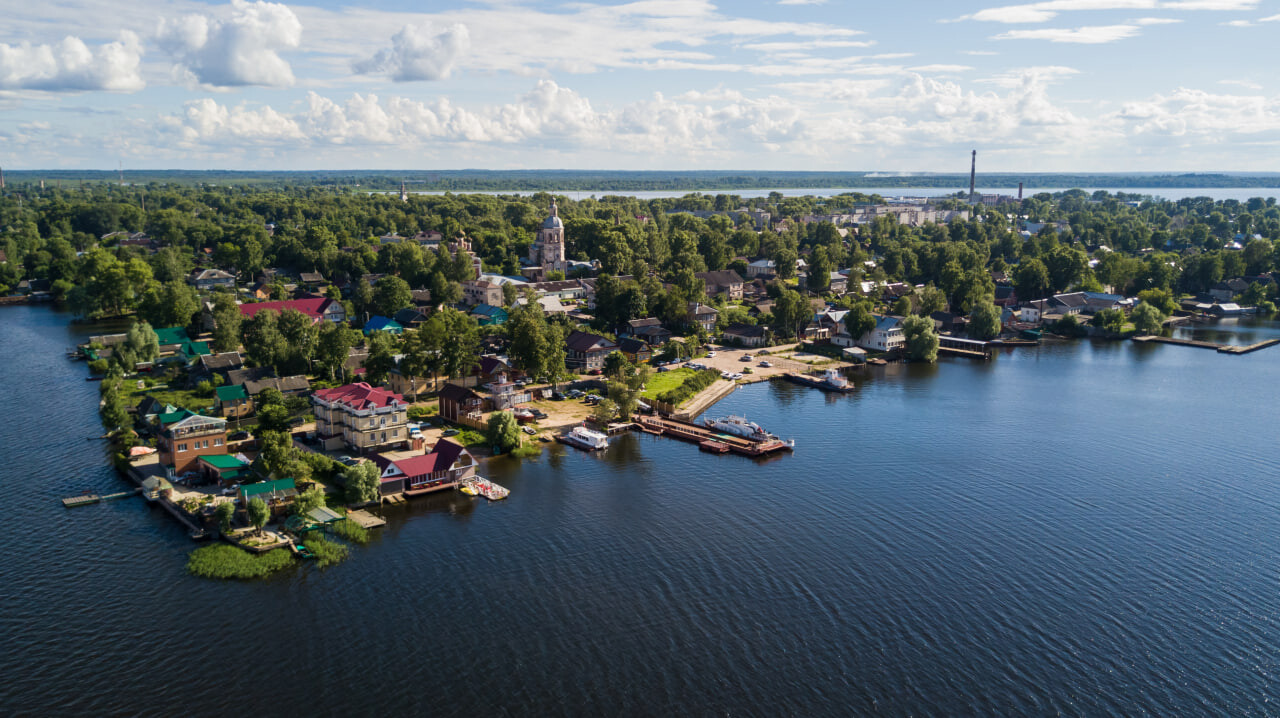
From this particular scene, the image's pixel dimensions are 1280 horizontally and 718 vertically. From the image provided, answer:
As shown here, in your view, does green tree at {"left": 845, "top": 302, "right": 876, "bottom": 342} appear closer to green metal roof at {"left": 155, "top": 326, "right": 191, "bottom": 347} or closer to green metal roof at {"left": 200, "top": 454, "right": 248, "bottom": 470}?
green metal roof at {"left": 200, "top": 454, "right": 248, "bottom": 470}

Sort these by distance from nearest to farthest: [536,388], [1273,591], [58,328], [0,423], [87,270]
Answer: [1273,591] < [0,423] < [536,388] < [58,328] < [87,270]

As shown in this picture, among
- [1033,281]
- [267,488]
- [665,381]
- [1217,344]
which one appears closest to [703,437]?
[665,381]

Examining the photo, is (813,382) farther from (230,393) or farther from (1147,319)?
(1147,319)

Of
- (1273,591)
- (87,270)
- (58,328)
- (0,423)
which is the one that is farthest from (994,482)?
(87,270)

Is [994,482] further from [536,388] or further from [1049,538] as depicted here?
[536,388]

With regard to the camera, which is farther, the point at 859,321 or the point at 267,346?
the point at 859,321

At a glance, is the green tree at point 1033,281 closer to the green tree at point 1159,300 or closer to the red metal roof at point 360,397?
the green tree at point 1159,300

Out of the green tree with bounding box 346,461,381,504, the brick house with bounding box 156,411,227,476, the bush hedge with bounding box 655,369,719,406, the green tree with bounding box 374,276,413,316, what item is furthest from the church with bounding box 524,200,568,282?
the green tree with bounding box 346,461,381,504
